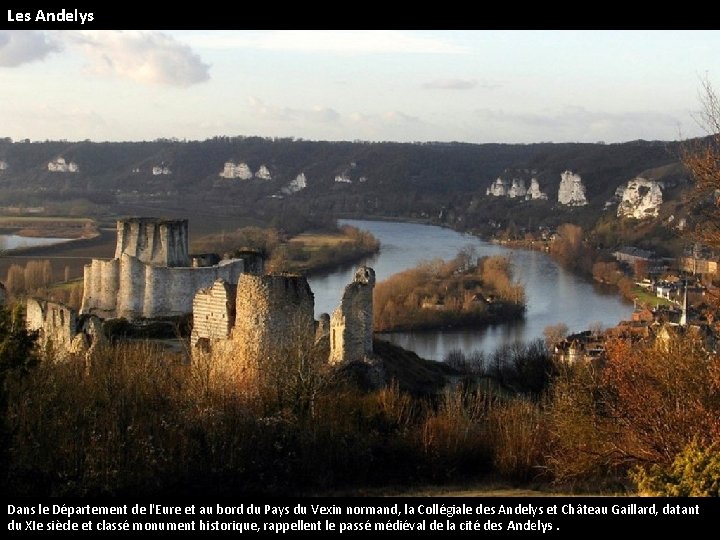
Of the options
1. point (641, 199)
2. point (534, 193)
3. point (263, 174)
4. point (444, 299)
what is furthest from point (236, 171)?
point (444, 299)

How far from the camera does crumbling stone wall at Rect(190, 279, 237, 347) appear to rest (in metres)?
12.8

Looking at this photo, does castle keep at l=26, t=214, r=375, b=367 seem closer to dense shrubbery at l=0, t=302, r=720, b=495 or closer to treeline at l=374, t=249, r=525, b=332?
dense shrubbery at l=0, t=302, r=720, b=495

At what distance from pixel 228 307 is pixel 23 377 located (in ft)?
9.96

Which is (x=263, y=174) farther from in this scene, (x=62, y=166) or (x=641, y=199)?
(x=641, y=199)

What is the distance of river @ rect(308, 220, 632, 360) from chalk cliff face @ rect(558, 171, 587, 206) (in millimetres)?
19175

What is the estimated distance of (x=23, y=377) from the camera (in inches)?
403

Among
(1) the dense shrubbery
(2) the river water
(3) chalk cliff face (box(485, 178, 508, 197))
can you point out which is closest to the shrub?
(1) the dense shrubbery

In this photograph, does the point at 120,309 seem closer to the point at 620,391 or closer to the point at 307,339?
the point at 307,339

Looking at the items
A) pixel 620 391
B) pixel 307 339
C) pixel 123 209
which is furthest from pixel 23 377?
pixel 123 209

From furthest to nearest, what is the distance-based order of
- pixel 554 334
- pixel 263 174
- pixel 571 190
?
pixel 263 174 < pixel 571 190 < pixel 554 334

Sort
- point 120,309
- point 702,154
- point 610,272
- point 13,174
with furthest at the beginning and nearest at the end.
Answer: point 13,174, point 610,272, point 120,309, point 702,154

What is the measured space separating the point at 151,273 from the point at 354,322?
4.88 meters

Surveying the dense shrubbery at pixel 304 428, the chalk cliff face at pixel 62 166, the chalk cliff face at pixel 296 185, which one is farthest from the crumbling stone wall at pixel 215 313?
the chalk cliff face at pixel 62 166

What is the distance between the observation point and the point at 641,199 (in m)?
65.1
